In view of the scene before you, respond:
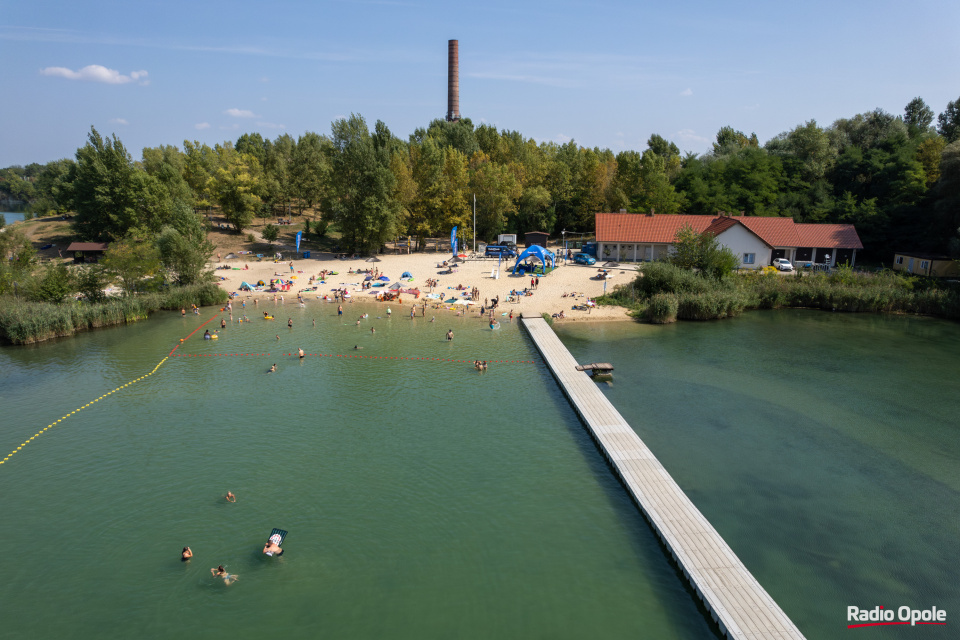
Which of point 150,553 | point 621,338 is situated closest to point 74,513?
point 150,553

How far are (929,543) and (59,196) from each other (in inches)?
4366

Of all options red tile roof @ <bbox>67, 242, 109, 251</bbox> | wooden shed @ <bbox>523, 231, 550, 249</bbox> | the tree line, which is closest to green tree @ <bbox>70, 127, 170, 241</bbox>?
the tree line

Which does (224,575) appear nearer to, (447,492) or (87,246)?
(447,492)

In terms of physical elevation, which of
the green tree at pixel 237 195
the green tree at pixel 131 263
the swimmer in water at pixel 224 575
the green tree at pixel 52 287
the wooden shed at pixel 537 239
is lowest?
the swimmer in water at pixel 224 575

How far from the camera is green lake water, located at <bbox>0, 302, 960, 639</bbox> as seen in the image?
48.5 ft

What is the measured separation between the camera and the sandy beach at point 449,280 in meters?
48.0

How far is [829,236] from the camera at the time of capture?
60844mm

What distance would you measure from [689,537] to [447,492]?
8.57 m

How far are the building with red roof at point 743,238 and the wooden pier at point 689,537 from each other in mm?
39421

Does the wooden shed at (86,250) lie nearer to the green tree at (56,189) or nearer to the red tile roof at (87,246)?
the red tile roof at (87,246)

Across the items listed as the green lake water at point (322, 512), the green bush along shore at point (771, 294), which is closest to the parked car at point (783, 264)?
the green bush along shore at point (771, 294)

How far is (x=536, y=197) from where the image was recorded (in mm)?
77438

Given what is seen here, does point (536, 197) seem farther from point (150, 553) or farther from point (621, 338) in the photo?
point (150, 553)

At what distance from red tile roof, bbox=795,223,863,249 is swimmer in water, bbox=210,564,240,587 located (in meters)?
64.4
